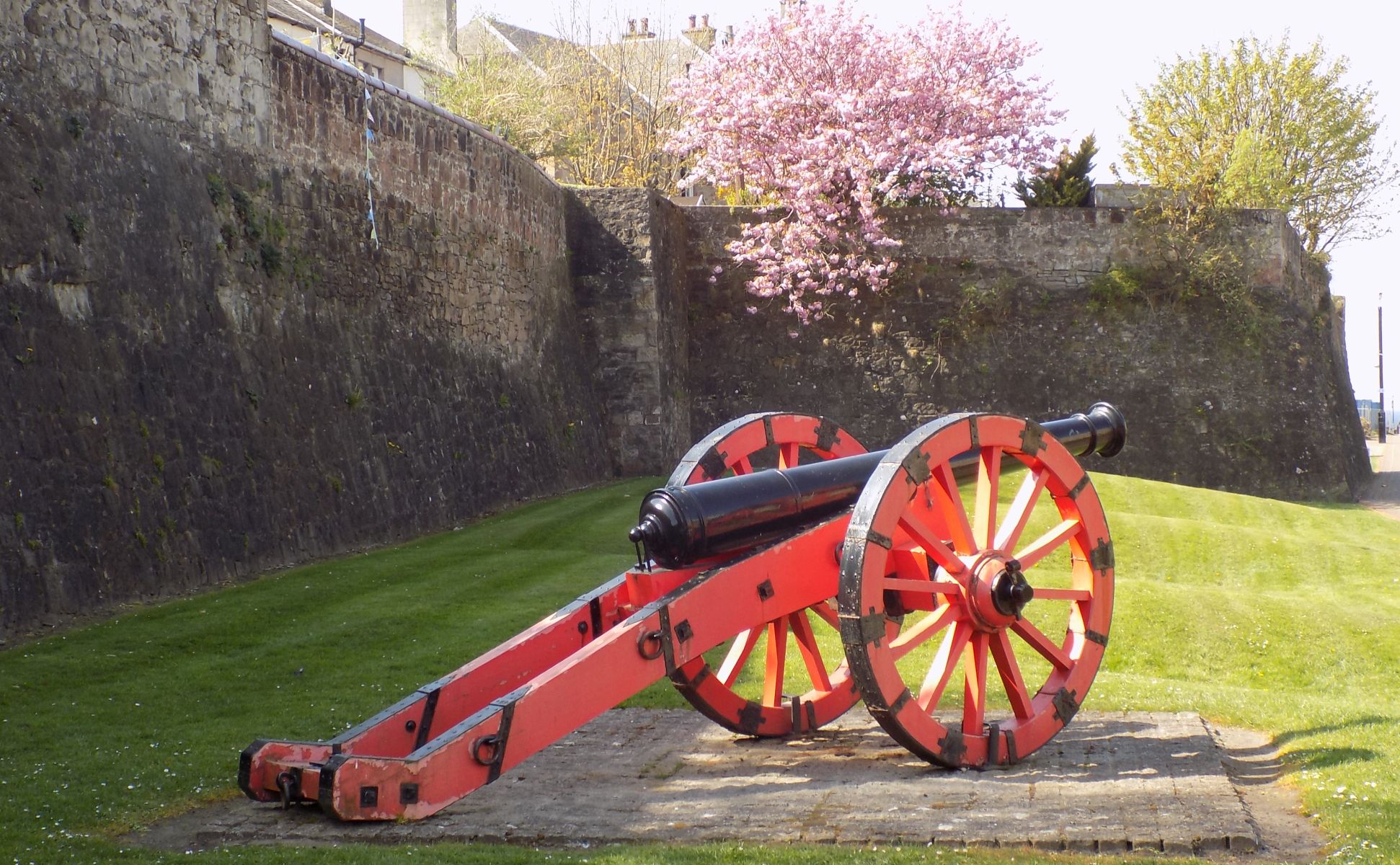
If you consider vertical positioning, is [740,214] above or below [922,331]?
above

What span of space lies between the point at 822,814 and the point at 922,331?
18377 mm

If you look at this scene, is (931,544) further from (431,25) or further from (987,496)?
(431,25)

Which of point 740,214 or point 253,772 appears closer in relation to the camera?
point 253,772

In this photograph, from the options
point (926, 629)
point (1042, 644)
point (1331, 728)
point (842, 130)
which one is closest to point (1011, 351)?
point (842, 130)

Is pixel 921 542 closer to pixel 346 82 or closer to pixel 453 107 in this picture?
pixel 346 82

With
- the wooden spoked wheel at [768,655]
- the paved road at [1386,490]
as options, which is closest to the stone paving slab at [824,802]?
the wooden spoked wheel at [768,655]

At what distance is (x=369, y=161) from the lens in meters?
13.6

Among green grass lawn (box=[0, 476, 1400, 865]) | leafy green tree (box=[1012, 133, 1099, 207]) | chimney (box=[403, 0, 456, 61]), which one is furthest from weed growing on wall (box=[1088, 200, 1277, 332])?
chimney (box=[403, 0, 456, 61])

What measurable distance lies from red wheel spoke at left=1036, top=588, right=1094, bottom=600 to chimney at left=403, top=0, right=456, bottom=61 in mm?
29895

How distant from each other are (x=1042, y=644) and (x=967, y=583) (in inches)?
20.0

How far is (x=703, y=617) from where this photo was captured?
492cm

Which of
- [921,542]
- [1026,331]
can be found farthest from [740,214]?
[921,542]

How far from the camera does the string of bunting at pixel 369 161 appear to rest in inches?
531

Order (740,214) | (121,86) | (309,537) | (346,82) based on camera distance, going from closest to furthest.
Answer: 1. (121,86)
2. (309,537)
3. (346,82)
4. (740,214)
